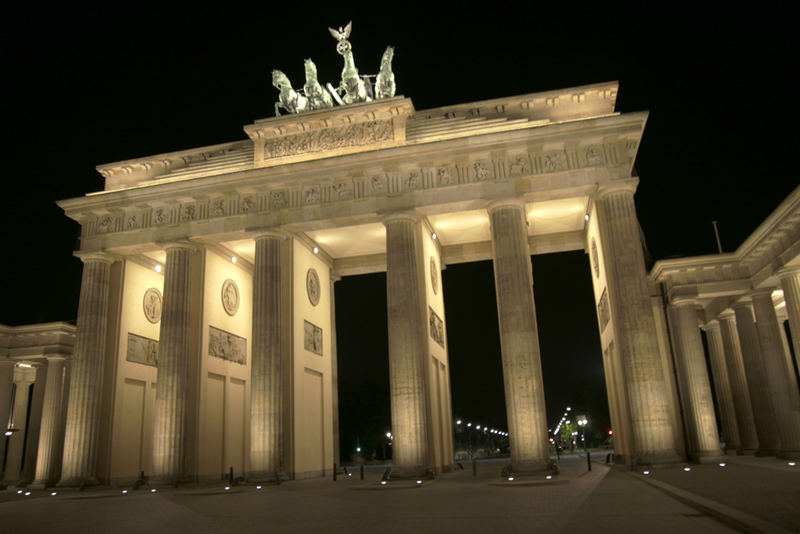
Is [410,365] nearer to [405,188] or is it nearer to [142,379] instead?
[405,188]

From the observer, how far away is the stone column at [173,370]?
26000mm

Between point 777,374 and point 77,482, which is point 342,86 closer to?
point 77,482

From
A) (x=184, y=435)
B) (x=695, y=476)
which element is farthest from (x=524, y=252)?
(x=184, y=435)

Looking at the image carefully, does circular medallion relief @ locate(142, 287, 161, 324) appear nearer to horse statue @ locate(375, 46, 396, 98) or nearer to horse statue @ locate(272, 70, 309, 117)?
horse statue @ locate(272, 70, 309, 117)

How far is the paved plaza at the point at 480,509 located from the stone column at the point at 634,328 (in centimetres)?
226

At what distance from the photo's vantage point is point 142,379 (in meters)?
31.1

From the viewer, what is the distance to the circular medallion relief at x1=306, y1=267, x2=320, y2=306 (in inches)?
1224

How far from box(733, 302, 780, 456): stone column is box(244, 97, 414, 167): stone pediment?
19981mm

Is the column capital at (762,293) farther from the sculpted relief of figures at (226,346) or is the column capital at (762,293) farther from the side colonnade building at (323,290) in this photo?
the sculpted relief of figures at (226,346)

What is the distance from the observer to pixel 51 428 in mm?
32469

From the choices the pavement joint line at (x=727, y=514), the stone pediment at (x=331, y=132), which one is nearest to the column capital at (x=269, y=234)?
the stone pediment at (x=331, y=132)

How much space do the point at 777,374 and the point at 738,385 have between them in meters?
5.41

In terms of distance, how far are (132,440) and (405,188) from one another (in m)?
17.6

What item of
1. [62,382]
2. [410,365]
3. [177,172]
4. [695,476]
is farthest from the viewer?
[62,382]
